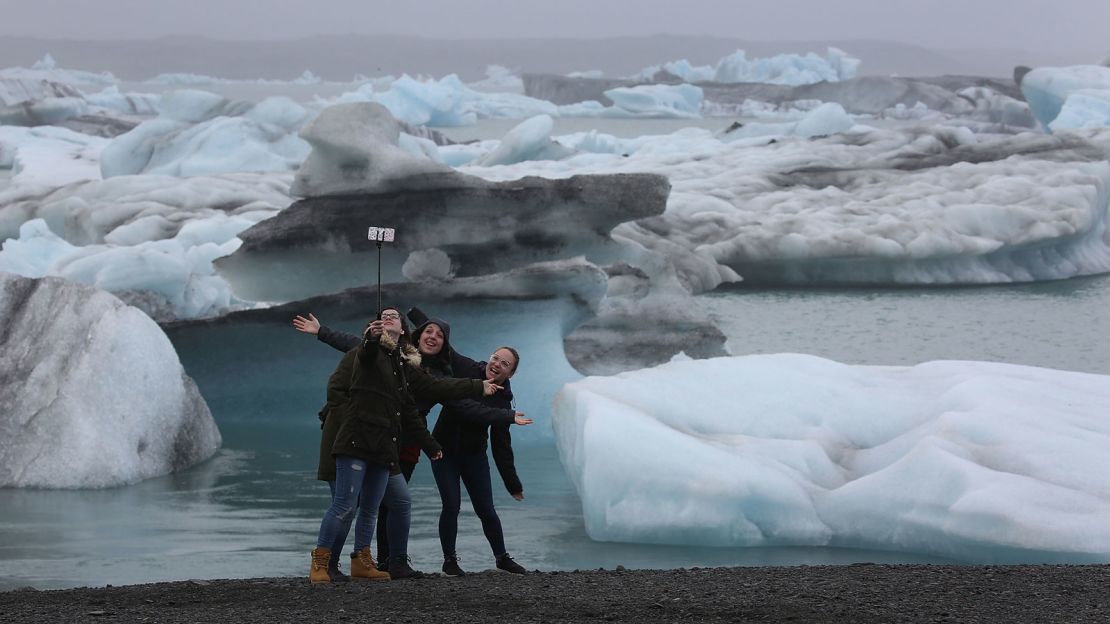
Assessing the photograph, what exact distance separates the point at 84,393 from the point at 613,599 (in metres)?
5.13

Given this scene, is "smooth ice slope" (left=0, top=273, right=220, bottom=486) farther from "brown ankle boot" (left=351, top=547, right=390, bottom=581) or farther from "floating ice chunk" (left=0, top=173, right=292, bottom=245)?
"floating ice chunk" (left=0, top=173, right=292, bottom=245)

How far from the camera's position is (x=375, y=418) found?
479 cm

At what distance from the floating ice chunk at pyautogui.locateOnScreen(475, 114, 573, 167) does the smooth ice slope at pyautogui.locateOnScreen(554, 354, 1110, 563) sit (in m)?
18.2

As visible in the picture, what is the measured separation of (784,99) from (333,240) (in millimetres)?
47982

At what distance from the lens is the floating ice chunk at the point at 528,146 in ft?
85.9

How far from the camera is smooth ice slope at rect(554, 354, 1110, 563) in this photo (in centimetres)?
662

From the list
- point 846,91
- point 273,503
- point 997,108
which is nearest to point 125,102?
point 846,91

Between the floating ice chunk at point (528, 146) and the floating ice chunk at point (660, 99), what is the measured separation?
73.9 feet

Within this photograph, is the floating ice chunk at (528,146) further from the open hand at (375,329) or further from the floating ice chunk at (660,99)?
the floating ice chunk at (660,99)

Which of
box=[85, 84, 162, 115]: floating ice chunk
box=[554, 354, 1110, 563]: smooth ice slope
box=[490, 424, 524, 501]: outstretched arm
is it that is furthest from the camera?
box=[85, 84, 162, 115]: floating ice chunk

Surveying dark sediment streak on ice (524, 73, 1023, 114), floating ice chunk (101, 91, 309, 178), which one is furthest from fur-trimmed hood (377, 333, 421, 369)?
dark sediment streak on ice (524, 73, 1023, 114)

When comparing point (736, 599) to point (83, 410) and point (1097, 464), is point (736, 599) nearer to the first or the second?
point (1097, 464)

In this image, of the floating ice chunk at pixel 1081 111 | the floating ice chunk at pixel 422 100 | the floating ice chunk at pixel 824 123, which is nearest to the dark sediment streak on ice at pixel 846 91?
the floating ice chunk at pixel 422 100

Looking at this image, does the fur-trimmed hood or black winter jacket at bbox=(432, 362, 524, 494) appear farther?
black winter jacket at bbox=(432, 362, 524, 494)
